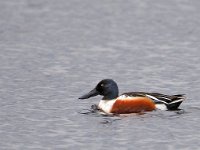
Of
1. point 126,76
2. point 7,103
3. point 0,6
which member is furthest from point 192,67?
point 0,6

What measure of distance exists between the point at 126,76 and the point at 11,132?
18.2 ft

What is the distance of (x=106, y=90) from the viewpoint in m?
19.4

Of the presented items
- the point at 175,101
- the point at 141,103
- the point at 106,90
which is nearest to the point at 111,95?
the point at 106,90

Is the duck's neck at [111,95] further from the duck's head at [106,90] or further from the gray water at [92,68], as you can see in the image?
the gray water at [92,68]

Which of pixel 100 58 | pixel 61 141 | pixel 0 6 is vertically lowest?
pixel 61 141

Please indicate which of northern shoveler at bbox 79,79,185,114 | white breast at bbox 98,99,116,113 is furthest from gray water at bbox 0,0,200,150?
white breast at bbox 98,99,116,113

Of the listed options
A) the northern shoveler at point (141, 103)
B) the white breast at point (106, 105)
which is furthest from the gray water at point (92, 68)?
the white breast at point (106, 105)

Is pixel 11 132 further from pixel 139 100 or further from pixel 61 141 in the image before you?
pixel 139 100

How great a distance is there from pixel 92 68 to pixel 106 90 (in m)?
3.39

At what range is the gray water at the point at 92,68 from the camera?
16.8 metres

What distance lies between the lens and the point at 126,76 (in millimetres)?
21969

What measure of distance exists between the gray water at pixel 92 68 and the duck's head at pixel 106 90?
10.3 inches

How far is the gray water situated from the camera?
1680 cm

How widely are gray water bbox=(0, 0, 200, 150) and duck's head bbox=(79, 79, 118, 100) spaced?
0.86 feet
